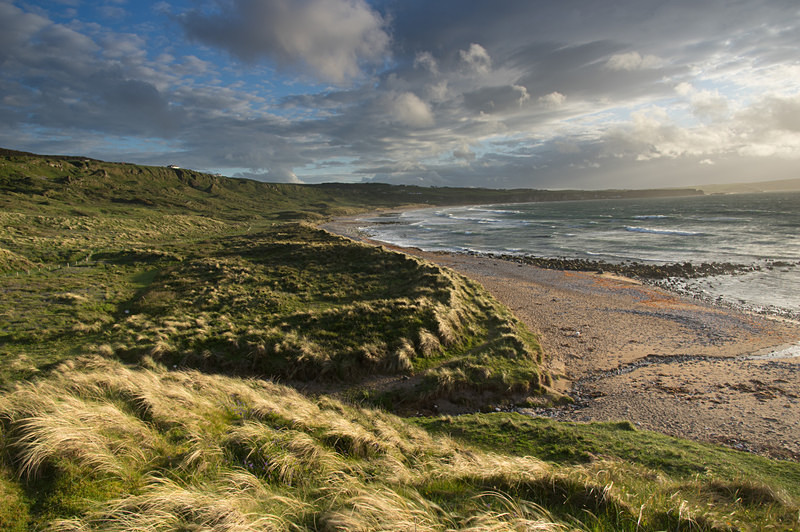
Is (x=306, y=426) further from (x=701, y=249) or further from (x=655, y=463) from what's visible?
(x=701, y=249)

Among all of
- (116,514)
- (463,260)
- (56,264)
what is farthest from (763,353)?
(56,264)

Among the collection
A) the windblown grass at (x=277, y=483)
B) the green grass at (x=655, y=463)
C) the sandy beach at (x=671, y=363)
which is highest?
the windblown grass at (x=277, y=483)

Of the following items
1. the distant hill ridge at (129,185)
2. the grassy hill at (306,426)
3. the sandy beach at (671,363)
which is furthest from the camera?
the distant hill ridge at (129,185)

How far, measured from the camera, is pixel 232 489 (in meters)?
4.83

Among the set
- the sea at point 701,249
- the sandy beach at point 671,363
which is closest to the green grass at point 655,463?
the sandy beach at point 671,363

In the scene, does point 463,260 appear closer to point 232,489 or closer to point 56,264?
point 56,264

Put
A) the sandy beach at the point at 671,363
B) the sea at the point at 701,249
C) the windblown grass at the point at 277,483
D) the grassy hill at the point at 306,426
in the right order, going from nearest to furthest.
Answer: the windblown grass at the point at 277,483 → the grassy hill at the point at 306,426 → the sandy beach at the point at 671,363 → the sea at the point at 701,249

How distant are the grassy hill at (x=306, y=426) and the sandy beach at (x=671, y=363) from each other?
2281 mm

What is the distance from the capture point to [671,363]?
58.9 feet

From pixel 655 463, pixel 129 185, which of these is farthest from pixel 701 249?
pixel 129 185

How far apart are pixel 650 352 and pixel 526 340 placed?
6720 mm

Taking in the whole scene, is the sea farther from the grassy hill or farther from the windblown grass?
the windblown grass

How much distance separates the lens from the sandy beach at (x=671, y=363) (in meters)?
12.8

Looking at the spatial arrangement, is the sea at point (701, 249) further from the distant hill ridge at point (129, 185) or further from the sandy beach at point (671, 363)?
the distant hill ridge at point (129, 185)
